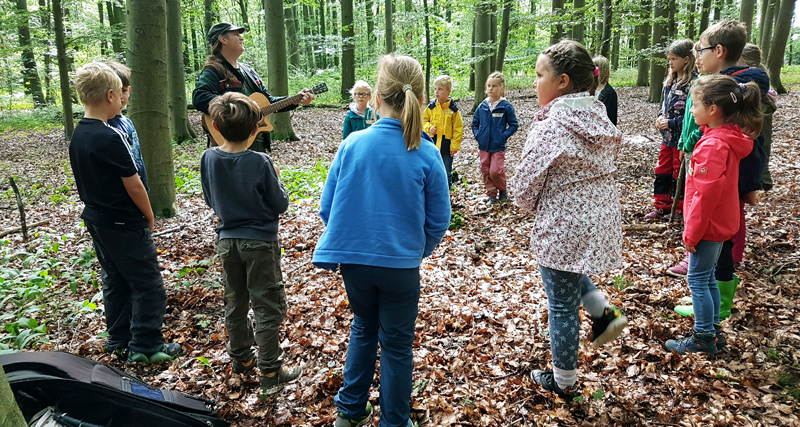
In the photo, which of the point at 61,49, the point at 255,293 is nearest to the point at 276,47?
the point at 61,49

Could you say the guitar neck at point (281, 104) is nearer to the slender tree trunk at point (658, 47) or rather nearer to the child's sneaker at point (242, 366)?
the child's sneaker at point (242, 366)

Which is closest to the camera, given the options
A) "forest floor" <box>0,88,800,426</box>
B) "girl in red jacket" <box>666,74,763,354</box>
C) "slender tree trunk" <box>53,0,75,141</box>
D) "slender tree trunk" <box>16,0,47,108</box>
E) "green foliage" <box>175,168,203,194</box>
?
"forest floor" <box>0,88,800,426</box>

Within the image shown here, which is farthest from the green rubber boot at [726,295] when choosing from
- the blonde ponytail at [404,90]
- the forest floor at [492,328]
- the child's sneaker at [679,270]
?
the blonde ponytail at [404,90]

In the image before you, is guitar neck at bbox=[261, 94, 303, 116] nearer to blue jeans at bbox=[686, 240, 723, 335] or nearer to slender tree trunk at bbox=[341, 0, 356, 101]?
blue jeans at bbox=[686, 240, 723, 335]

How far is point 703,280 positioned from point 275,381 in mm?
2978

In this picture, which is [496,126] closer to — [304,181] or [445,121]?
[445,121]

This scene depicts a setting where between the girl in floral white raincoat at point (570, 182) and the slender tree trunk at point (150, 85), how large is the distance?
530cm

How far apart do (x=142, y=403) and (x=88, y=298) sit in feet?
8.96

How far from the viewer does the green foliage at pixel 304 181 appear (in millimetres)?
7945

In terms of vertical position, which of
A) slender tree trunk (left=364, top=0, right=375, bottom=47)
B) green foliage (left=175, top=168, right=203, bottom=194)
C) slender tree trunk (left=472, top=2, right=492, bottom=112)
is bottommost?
green foliage (left=175, top=168, right=203, bottom=194)

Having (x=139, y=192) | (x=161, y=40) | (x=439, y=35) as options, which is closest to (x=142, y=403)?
(x=139, y=192)

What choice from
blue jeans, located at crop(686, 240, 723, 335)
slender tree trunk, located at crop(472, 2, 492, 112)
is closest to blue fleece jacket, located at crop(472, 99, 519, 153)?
blue jeans, located at crop(686, 240, 723, 335)

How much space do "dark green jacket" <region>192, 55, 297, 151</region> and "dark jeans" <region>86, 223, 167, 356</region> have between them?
138cm

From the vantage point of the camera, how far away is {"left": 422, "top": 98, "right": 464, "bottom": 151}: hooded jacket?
6.96 meters
